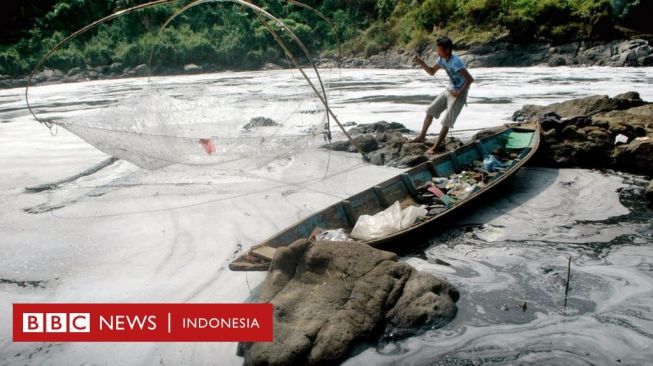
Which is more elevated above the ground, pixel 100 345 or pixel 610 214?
pixel 100 345

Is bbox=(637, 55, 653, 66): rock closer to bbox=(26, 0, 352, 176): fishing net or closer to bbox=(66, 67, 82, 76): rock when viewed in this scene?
bbox=(26, 0, 352, 176): fishing net

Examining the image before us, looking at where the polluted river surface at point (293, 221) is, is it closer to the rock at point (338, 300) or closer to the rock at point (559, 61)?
the rock at point (338, 300)

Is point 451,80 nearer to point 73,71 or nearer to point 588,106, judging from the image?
point 588,106

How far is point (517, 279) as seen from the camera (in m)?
3.11

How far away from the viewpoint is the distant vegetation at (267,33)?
2031 centimetres

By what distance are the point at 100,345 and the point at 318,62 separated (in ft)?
92.6

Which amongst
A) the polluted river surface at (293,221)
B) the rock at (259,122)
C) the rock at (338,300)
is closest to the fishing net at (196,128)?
the rock at (259,122)

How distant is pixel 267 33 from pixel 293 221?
942 inches

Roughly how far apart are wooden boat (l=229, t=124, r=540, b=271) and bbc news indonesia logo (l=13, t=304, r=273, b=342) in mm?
325

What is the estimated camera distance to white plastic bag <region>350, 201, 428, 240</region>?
3.38m

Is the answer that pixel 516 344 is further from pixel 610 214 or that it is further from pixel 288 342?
pixel 610 214

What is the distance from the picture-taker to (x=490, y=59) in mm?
20812

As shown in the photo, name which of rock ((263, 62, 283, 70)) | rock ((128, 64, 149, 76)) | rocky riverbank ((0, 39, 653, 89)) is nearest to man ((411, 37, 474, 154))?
rocky riverbank ((0, 39, 653, 89))

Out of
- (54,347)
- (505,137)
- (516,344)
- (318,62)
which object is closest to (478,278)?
(516,344)
